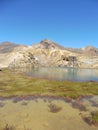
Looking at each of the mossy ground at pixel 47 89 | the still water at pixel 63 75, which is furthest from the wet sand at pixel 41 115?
the still water at pixel 63 75

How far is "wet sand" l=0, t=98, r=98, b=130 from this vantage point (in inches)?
781

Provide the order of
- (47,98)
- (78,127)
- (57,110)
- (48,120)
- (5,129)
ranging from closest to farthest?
(5,129), (78,127), (48,120), (57,110), (47,98)

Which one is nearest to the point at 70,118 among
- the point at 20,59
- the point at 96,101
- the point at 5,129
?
the point at 5,129

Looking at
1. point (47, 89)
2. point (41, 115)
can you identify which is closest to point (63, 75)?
point (47, 89)

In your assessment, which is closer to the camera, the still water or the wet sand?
the wet sand

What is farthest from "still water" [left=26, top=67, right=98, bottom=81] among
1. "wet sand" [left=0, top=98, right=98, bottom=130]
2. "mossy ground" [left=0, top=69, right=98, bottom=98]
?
"wet sand" [left=0, top=98, right=98, bottom=130]

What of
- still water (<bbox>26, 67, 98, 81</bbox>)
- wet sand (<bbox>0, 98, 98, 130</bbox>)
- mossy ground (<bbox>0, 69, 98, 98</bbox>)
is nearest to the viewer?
wet sand (<bbox>0, 98, 98, 130</bbox>)

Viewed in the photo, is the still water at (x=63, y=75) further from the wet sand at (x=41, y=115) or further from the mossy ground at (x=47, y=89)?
the wet sand at (x=41, y=115)

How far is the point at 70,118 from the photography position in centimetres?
2231

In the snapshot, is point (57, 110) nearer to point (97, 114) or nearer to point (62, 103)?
point (62, 103)

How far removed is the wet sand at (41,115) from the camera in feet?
65.1

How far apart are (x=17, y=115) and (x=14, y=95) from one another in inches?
455

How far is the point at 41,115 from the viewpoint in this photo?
23.3m

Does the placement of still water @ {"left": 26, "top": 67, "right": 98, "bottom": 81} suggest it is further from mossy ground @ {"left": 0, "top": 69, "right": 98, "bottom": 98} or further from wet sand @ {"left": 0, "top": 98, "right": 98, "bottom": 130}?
wet sand @ {"left": 0, "top": 98, "right": 98, "bottom": 130}
